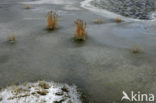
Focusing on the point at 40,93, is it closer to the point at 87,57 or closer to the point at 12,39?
the point at 87,57

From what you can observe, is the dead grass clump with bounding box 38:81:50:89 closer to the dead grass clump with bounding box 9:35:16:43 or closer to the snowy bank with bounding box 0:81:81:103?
the snowy bank with bounding box 0:81:81:103

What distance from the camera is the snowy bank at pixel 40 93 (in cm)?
443

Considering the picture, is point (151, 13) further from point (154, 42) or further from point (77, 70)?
point (77, 70)

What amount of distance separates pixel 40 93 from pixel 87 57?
249cm

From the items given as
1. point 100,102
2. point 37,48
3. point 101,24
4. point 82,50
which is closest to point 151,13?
point 101,24

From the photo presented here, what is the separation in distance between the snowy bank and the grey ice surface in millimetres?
310

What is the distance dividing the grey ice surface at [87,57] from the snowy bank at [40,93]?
1.02 ft

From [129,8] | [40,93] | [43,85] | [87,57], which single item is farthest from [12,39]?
[129,8]

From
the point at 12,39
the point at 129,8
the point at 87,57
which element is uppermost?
the point at 129,8

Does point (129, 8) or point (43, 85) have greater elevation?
point (129, 8)

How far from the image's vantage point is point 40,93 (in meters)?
4.65

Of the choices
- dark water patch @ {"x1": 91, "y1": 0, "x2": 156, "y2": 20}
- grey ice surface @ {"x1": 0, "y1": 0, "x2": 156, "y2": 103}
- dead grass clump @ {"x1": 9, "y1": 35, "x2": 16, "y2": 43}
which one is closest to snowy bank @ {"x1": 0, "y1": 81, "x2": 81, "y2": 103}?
grey ice surface @ {"x1": 0, "y1": 0, "x2": 156, "y2": 103}

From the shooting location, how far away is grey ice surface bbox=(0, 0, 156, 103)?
5.23m

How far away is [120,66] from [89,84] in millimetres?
1381
